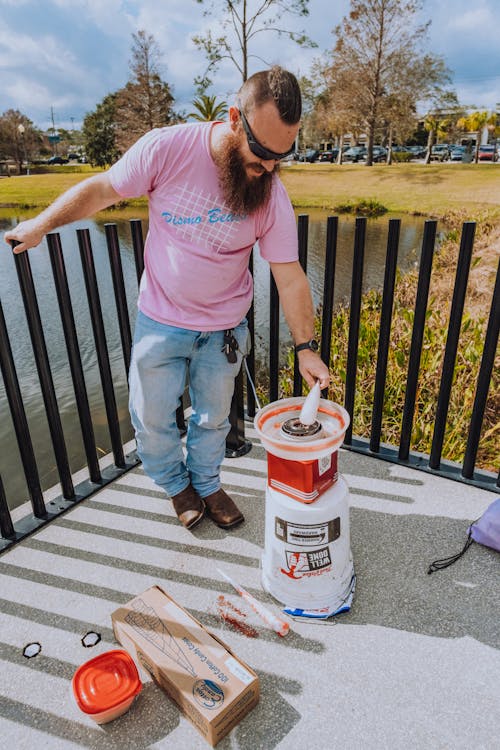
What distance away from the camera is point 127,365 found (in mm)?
2385

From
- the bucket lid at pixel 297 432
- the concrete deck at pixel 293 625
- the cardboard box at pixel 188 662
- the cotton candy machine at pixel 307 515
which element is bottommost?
the concrete deck at pixel 293 625

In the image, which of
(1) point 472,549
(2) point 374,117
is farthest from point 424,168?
(1) point 472,549

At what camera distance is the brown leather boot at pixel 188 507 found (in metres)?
1.95

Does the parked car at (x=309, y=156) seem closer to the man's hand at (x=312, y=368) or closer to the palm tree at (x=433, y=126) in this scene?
the palm tree at (x=433, y=126)

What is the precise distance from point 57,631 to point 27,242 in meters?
1.26

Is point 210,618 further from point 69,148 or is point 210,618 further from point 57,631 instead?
point 69,148

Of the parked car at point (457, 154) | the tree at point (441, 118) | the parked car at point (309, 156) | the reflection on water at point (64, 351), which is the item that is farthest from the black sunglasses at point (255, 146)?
the parked car at point (309, 156)

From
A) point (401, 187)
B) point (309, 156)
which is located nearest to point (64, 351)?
point (401, 187)

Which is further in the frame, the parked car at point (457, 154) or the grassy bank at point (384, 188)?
the parked car at point (457, 154)

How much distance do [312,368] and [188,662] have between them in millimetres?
987

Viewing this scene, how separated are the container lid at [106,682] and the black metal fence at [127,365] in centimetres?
76

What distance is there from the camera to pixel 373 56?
27.8 m

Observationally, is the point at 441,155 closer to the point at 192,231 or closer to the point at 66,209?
the point at 192,231

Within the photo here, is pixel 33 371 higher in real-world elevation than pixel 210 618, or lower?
lower
